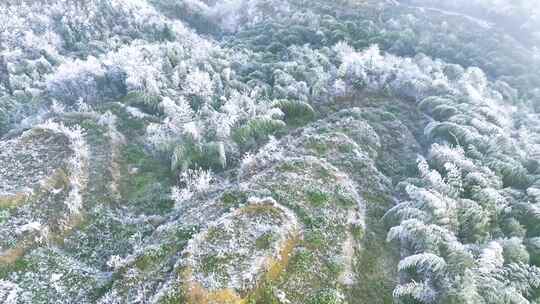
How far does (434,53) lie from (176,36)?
2480 cm

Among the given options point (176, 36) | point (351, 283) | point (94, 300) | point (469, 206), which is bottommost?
point (176, 36)

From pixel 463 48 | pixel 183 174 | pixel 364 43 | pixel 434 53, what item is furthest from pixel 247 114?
pixel 463 48

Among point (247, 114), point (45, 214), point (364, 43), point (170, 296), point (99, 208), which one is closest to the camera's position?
point (170, 296)

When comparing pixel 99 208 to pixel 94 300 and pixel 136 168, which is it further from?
pixel 94 300

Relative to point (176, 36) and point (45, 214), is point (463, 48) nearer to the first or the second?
point (176, 36)

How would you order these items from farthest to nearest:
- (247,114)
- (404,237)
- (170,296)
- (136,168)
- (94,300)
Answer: (247,114) < (136,168) < (404,237) < (94,300) < (170,296)

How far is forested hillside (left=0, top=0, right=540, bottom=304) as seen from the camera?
11617 mm

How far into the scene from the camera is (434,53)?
126 ft

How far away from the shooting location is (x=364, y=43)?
37188 mm

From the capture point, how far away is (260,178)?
15648 millimetres

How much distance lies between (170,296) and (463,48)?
39310mm

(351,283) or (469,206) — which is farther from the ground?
(469,206)

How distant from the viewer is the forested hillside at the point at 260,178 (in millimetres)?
11617

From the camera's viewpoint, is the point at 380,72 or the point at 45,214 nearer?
the point at 45,214
